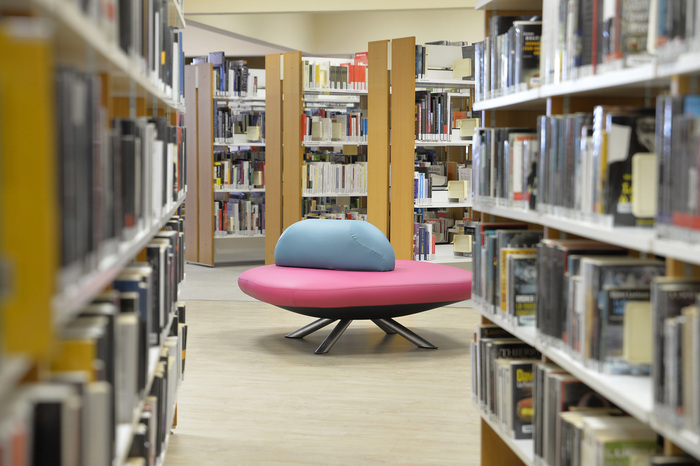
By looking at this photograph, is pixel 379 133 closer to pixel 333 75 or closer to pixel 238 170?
pixel 333 75

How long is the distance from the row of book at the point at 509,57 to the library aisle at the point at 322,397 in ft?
5.25

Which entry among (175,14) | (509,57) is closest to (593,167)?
(509,57)

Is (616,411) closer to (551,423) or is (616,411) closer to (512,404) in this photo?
(551,423)

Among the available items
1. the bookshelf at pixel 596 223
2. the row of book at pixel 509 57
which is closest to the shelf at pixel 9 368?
the bookshelf at pixel 596 223

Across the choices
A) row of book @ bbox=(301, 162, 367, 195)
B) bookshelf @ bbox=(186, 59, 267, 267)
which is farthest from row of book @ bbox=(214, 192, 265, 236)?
row of book @ bbox=(301, 162, 367, 195)

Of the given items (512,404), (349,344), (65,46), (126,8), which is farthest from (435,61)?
(65,46)

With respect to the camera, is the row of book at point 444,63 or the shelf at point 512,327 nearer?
the shelf at point 512,327

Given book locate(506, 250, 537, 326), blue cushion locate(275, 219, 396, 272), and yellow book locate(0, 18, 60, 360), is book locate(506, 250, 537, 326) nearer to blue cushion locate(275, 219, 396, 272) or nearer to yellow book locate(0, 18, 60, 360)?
yellow book locate(0, 18, 60, 360)

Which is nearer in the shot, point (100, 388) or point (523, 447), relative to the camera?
point (100, 388)

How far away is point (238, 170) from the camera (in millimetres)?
9398

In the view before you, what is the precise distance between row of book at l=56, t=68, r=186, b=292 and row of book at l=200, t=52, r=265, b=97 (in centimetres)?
714

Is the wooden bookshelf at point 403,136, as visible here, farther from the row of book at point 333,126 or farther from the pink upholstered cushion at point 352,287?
the pink upholstered cushion at point 352,287

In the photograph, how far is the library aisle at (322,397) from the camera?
3.57 metres

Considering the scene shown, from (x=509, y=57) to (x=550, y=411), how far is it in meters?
1.31
